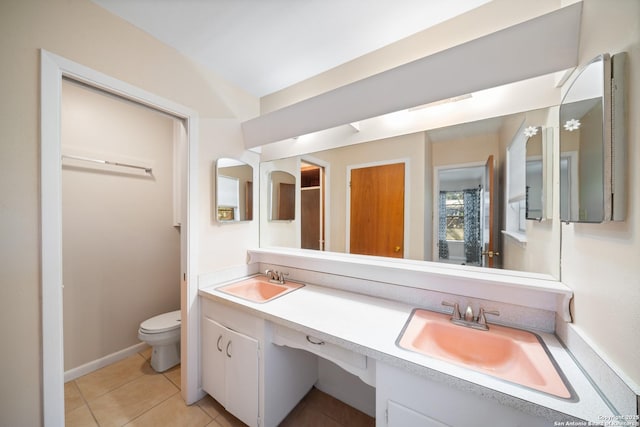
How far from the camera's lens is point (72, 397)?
1576 mm

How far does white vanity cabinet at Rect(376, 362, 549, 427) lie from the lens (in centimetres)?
68

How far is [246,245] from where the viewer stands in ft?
6.34

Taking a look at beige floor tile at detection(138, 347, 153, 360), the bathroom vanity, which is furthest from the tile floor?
beige floor tile at detection(138, 347, 153, 360)

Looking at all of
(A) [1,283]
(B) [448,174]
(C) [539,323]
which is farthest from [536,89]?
(A) [1,283]

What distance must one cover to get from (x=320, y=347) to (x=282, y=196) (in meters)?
1.31

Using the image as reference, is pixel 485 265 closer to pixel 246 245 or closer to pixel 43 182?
pixel 246 245

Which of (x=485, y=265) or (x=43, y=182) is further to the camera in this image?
(x=485, y=265)

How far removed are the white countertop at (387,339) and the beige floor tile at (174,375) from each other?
0.86 metres

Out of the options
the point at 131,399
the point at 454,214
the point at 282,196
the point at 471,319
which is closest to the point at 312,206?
the point at 282,196

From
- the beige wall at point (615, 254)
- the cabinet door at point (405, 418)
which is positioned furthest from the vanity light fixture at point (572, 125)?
the cabinet door at point (405, 418)

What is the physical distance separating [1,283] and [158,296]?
155 cm

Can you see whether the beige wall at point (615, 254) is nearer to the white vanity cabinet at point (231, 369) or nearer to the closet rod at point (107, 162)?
the white vanity cabinet at point (231, 369)

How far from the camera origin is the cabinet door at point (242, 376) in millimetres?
1274

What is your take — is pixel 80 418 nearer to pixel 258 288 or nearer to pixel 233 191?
pixel 258 288
